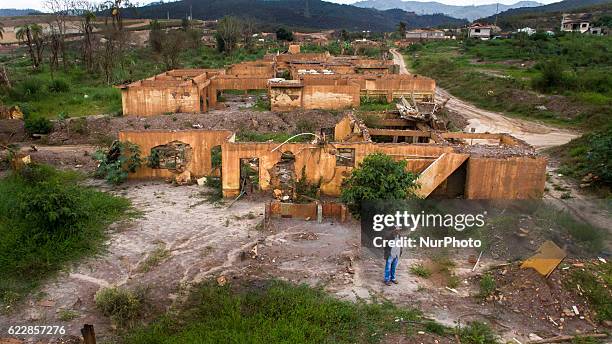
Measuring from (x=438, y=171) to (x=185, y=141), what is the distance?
8137 millimetres

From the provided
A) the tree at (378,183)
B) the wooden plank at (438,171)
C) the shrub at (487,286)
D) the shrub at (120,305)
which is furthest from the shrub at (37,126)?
the shrub at (487,286)

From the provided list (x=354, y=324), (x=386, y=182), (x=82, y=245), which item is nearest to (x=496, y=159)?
(x=386, y=182)

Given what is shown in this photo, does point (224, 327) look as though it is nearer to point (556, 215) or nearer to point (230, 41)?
point (556, 215)

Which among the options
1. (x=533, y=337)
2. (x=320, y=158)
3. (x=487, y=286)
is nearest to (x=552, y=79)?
(x=320, y=158)

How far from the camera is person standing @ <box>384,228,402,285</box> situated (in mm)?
9656

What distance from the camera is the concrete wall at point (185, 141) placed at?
1602cm

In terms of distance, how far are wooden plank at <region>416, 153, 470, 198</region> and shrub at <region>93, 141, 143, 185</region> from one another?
30.1ft

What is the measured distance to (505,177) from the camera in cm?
1341

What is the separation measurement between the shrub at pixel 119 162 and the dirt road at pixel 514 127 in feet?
54.9

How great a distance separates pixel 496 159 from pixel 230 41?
52.7 metres

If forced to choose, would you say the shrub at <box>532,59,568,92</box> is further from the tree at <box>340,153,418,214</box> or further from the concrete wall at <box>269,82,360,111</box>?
the tree at <box>340,153,418,214</box>

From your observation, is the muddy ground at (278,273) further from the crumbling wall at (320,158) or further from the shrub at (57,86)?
the shrub at (57,86)

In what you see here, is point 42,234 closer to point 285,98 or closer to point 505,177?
point 505,177

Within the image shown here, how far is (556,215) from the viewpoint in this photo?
13.1m
